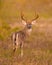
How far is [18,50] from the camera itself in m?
14.8

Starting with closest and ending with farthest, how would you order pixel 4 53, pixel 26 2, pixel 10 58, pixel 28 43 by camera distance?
pixel 10 58, pixel 4 53, pixel 28 43, pixel 26 2

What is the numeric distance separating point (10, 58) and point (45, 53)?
6.50ft

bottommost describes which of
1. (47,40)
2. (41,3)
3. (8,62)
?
(41,3)

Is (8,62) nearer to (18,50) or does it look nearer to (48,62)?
(48,62)

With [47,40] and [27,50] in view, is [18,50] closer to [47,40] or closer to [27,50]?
[27,50]

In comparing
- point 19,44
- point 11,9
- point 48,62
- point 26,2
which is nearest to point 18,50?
point 19,44

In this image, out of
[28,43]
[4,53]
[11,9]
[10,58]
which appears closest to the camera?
[10,58]

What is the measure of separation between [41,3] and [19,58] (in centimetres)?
3291

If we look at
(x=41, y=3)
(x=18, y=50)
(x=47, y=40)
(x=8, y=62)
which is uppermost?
(x=8, y=62)

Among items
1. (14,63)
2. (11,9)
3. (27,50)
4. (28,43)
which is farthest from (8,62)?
(11,9)

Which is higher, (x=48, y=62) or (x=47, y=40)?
(x=48, y=62)

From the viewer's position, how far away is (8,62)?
476 inches

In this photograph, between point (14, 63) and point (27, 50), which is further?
point (27, 50)

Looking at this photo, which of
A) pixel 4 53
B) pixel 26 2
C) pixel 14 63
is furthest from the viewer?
pixel 26 2
